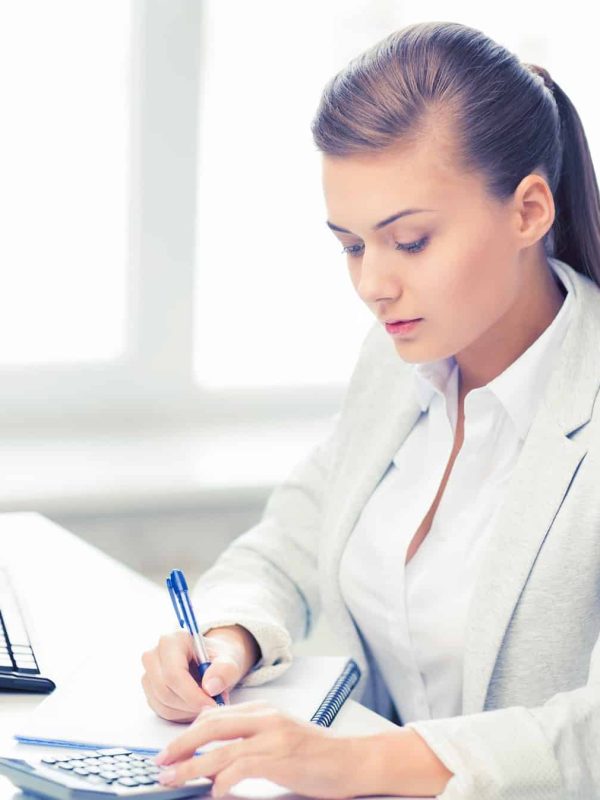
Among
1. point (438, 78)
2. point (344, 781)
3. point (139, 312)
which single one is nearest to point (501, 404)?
point (438, 78)

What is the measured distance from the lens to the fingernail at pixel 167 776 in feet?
3.10

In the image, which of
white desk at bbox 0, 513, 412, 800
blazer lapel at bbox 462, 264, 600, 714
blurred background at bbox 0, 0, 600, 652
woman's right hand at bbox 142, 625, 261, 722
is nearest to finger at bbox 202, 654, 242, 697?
woman's right hand at bbox 142, 625, 261, 722

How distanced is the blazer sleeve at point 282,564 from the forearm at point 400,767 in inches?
13.1

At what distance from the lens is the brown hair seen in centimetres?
127

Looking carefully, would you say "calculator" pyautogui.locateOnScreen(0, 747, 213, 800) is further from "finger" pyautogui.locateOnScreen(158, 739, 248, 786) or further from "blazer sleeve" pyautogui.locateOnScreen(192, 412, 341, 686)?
"blazer sleeve" pyautogui.locateOnScreen(192, 412, 341, 686)

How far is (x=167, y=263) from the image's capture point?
2352mm

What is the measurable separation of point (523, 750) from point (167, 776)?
29 centimetres

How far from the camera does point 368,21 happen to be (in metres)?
2.50

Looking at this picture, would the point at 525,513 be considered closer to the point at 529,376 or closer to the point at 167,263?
the point at 529,376

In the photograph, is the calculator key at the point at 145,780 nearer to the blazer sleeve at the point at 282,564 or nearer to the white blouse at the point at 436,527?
the blazer sleeve at the point at 282,564

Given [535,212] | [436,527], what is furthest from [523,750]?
[535,212]

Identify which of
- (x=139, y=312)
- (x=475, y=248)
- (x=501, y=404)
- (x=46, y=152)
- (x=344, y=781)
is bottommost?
(x=344, y=781)

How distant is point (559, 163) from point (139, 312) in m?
1.16

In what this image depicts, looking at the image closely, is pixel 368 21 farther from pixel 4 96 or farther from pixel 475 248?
pixel 475 248
